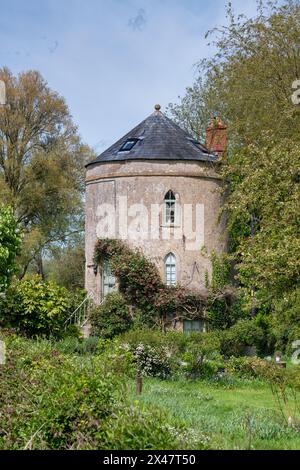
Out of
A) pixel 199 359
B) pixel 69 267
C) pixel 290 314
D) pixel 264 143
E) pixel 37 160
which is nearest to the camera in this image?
pixel 290 314

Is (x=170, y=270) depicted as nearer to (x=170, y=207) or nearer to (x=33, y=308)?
(x=170, y=207)

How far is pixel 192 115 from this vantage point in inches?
1801

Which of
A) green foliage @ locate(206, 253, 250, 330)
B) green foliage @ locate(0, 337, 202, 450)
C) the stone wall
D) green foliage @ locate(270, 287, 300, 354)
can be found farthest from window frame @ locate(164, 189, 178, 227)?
green foliage @ locate(0, 337, 202, 450)

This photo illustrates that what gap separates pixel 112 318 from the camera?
3084cm

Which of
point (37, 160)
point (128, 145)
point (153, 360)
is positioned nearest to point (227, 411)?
point (153, 360)

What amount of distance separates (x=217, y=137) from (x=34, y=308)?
39.6 feet

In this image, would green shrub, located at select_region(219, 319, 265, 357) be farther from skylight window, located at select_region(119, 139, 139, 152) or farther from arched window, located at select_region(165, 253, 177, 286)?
skylight window, located at select_region(119, 139, 139, 152)

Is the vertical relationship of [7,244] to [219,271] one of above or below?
above

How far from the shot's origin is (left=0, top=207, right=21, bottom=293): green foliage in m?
27.8

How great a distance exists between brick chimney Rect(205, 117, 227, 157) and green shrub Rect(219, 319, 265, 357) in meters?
8.23

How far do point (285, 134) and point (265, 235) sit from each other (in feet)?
16.1

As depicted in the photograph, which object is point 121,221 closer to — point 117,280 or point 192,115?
point 117,280
